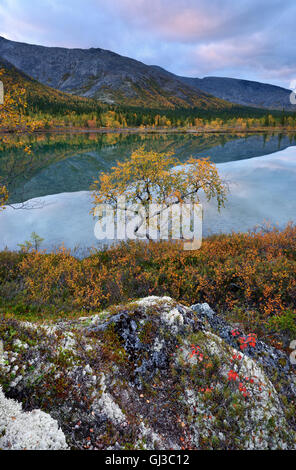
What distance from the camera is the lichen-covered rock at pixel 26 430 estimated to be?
3666mm

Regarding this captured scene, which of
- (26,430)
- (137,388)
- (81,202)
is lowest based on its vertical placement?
(81,202)

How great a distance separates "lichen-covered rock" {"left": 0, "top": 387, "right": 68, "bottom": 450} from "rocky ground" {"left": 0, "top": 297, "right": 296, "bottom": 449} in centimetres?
1

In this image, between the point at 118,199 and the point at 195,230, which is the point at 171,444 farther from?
the point at 195,230

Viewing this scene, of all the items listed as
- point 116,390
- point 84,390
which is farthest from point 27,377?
point 116,390

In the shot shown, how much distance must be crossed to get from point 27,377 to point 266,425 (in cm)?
495

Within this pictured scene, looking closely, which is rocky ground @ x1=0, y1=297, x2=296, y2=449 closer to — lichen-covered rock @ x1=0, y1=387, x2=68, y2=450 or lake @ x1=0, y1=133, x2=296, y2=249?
lichen-covered rock @ x1=0, y1=387, x2=68, y2=450

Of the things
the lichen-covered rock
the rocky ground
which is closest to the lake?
the rocky ground

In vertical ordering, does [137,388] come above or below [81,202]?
above

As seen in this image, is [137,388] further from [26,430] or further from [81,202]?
[81,202]

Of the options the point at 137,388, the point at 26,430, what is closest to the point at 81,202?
the point at 137,388

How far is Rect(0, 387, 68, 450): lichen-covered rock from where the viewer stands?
367cm

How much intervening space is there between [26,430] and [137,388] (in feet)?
7.52

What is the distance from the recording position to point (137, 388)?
5336 millimetres
